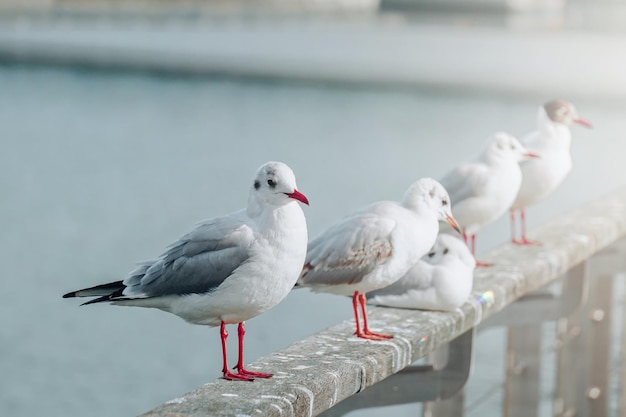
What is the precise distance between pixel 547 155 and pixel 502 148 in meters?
0.50

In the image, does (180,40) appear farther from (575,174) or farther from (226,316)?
(226,316)

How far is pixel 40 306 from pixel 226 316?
11.7 meters

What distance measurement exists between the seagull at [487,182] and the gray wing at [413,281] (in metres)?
0.78

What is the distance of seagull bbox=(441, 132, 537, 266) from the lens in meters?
4.33

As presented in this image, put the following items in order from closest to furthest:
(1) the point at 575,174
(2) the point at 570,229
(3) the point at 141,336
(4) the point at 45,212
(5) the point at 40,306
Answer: (2) the point at 570,229, (3) the point at 141,336, (5) the point at 40,306, (4) the point at 45,212, (1) the point at 575,174

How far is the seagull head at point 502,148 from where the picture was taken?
439cm

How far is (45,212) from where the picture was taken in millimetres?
20719

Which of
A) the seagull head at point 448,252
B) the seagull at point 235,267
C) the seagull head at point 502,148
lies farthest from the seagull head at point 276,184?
the seagull head at point 502,148

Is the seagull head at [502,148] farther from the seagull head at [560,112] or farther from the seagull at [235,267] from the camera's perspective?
the seagull at [235,267]

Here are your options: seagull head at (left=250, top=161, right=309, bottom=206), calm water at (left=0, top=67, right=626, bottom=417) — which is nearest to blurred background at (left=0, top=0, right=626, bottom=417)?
calm water at (left=0, top=67, right=626, bottom=417)

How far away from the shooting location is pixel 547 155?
4859mm

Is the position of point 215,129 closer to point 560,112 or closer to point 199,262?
point 560,112

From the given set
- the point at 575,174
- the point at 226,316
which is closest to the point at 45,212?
the point at 575,174

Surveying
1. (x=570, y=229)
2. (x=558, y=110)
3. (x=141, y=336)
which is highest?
(x=558, y=110)
